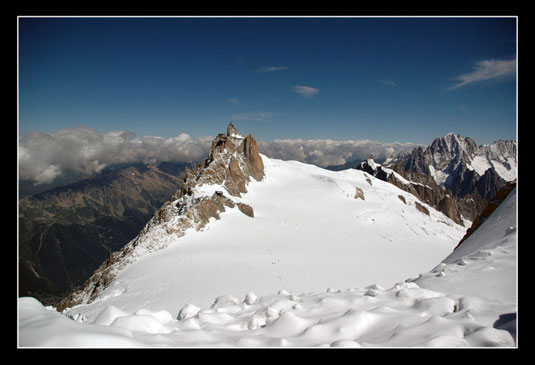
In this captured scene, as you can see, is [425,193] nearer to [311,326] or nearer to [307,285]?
[307,285]

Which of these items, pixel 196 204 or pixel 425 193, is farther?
pixel 425 193

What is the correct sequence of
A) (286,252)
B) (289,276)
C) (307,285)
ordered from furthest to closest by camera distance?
(286,252) < (289,276) < (307,285)

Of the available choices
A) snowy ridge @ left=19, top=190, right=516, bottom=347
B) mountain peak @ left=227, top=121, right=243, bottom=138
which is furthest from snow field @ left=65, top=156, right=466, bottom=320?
mountain peak @ left=227, top=121, right=243, bottom=138

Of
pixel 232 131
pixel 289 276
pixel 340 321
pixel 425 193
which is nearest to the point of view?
pixel 340 321

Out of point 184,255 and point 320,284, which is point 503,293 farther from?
point 184,255

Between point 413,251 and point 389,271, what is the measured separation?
12.4 metres

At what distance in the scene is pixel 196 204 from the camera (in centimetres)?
3609

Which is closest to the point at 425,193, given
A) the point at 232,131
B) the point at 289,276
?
the point at 232,131

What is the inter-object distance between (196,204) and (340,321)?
110 ft

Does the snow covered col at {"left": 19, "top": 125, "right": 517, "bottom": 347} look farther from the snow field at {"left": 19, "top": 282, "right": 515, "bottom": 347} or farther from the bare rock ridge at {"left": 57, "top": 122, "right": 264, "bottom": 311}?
the bare rock ridge at {"left": 57, "top": 122, "right": 264, "bottom": 311}

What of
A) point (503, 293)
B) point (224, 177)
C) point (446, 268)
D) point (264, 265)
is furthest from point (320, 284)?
point (224, 177)

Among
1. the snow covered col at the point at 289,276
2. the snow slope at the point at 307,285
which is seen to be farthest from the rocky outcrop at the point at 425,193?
the snow slope at the point at 307,285

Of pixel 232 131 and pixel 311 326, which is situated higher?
pixel 232 131
